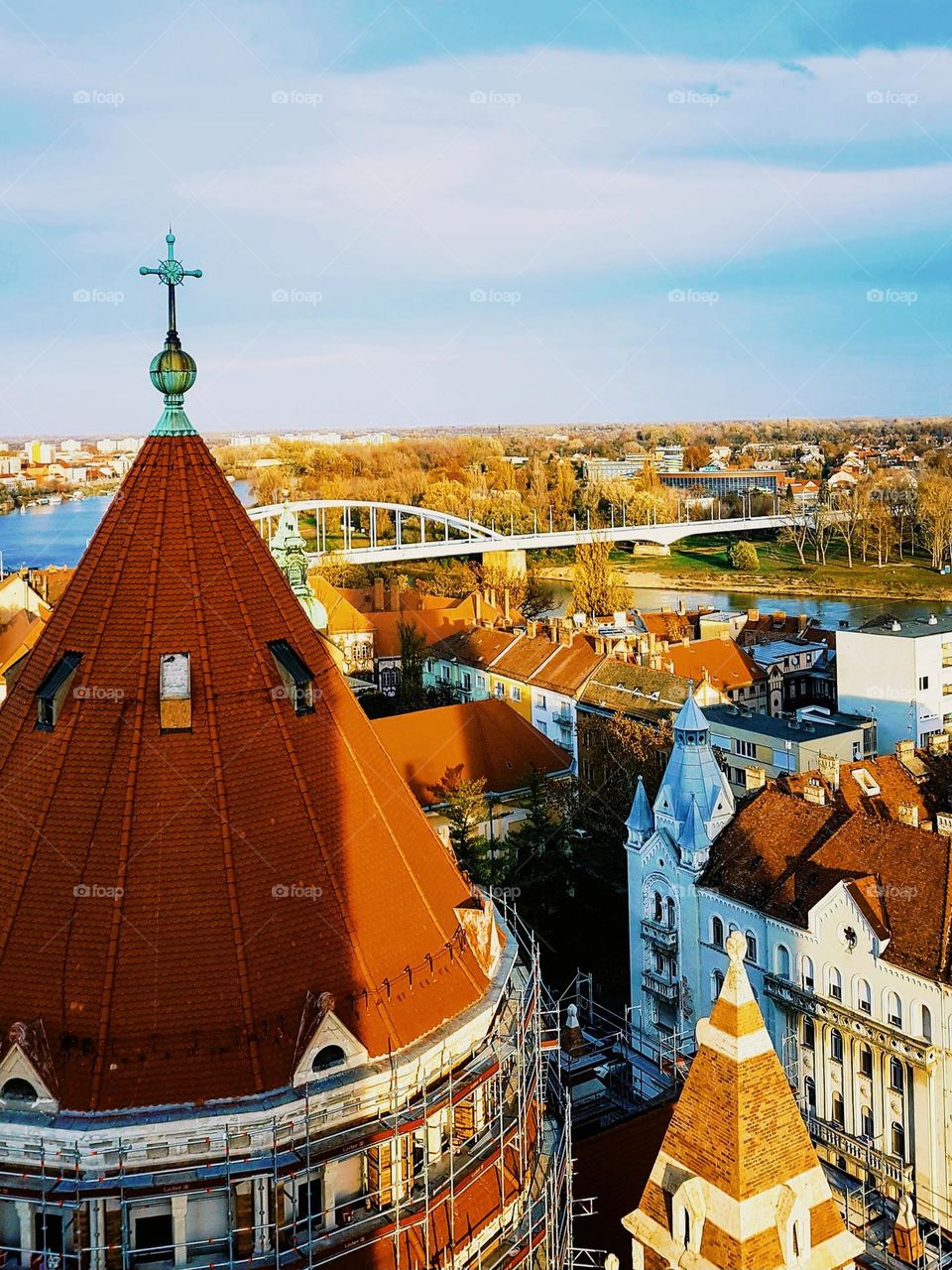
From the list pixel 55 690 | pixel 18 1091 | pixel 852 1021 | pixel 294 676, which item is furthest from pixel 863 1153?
pixel 55 690

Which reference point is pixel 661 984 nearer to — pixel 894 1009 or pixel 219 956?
pixel 894 1009

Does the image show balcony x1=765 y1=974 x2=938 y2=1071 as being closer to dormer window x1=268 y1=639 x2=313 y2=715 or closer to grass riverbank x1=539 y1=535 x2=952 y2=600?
dormer window x1=268 y1=639 x2=313 y2=715

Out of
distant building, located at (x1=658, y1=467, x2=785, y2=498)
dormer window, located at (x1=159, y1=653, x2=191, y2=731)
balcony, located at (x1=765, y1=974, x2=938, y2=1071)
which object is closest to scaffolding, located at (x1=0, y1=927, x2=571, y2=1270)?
dormer window, located at (x1=159, y1=653, x2=191, y2=731)

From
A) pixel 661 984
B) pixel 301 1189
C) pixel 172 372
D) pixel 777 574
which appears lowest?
pixel 661 984

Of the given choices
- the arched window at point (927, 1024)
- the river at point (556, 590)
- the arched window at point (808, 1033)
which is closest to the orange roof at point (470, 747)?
the arched window at point (808, 1033)

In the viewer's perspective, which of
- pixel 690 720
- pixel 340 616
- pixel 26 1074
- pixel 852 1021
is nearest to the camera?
pixel 26 1074

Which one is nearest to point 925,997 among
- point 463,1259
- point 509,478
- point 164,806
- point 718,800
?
point 718,800

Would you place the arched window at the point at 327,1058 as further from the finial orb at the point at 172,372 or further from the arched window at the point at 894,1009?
the arched window at the point at 894,1009
